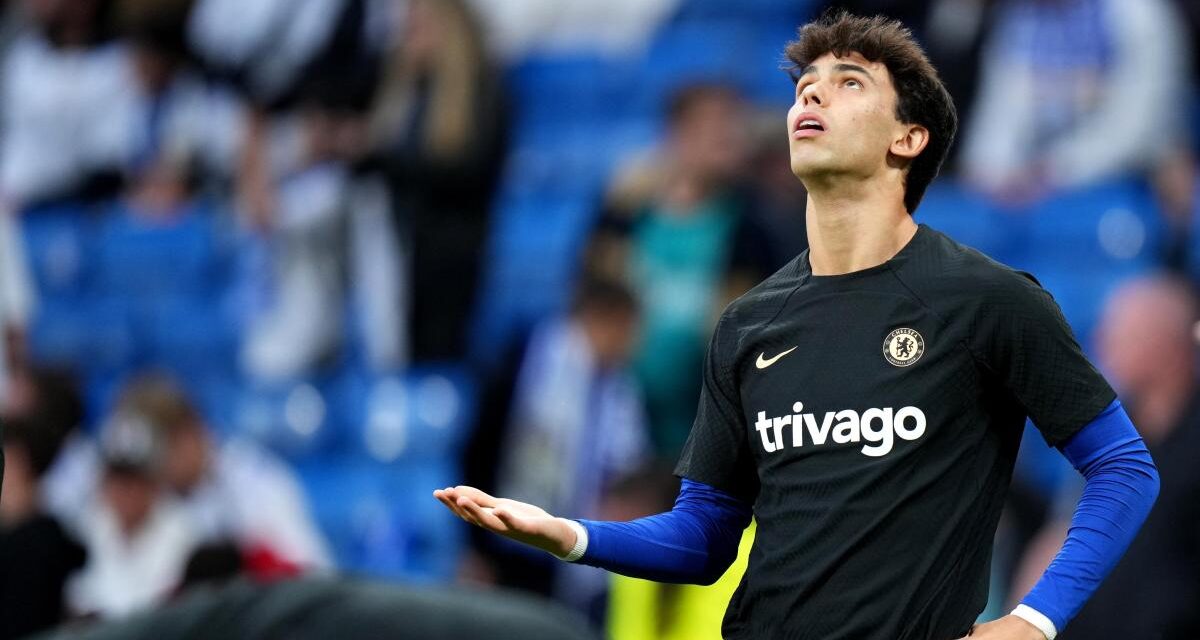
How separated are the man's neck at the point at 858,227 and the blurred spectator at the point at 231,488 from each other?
5209mm

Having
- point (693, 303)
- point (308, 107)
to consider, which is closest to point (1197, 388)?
point (693, 303)

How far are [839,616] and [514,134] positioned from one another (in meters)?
5.22

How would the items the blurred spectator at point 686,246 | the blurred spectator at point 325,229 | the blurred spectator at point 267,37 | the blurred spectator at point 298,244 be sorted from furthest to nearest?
the blurred spectator at point 267,37 → the blurred spectator at point 298,244 → the blurred spectator at point 325,229 → the blurred spectator at point 686,246

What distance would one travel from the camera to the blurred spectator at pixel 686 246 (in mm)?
6183

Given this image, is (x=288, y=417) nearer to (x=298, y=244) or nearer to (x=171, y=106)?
(x=298, y=244)

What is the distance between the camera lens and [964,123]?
593 centimetres

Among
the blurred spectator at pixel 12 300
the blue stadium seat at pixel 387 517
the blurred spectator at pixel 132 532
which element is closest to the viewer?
the blue stadium seat at pixel 387 517

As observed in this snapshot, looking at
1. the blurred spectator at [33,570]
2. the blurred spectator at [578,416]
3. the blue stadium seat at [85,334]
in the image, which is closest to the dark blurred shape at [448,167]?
the blurred spectator at [578,416]

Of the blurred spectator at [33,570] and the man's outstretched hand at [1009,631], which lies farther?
the blurred spectator at [33,570]

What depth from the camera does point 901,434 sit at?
2391 millimetres

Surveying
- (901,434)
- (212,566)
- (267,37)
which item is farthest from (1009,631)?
(267,37)

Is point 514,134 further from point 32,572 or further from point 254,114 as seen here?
point 32,572

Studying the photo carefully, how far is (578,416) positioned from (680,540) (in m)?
4.03

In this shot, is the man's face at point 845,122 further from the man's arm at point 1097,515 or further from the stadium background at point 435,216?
the stadium background at point 435,216
